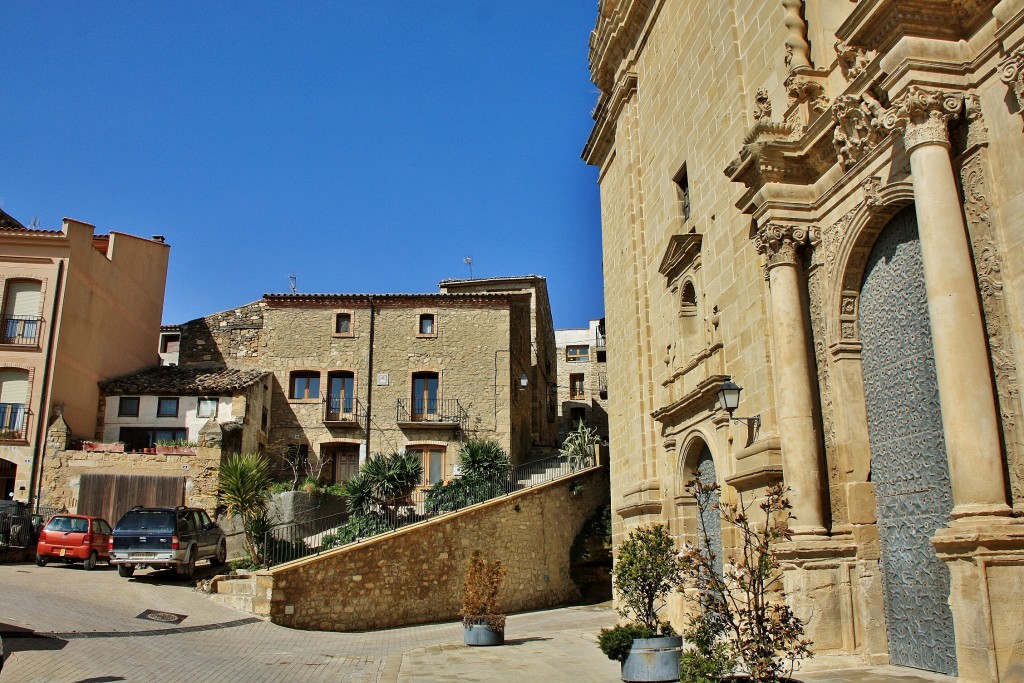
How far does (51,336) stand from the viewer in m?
27.3

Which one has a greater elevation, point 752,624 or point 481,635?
point 752,624

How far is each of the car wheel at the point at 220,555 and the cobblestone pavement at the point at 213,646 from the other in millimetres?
1792

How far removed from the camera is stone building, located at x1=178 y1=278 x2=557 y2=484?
3092 cm

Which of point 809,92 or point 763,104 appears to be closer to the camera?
point 809,92

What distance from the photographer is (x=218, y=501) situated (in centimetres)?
2564

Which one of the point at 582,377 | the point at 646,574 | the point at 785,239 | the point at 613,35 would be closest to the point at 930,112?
the point at 785,239

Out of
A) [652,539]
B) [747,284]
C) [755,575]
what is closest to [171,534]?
[652,539]

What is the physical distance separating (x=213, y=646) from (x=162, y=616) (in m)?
2.55

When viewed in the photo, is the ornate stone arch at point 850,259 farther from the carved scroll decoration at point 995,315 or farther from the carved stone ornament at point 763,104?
the carved stone ornament at point 763,104

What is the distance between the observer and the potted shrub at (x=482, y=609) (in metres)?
14.2

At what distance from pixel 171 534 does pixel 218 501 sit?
6.76 meters

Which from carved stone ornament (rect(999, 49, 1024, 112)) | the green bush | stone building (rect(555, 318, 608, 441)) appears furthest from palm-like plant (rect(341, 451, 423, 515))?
stone building (rect(555, 318, 608, 441))

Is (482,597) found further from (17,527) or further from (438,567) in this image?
(17,527)

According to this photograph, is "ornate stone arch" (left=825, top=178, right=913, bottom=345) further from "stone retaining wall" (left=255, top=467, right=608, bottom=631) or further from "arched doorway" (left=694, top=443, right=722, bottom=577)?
"stone retaining wall" (left=255, top=467, right=608, bottom=631)
